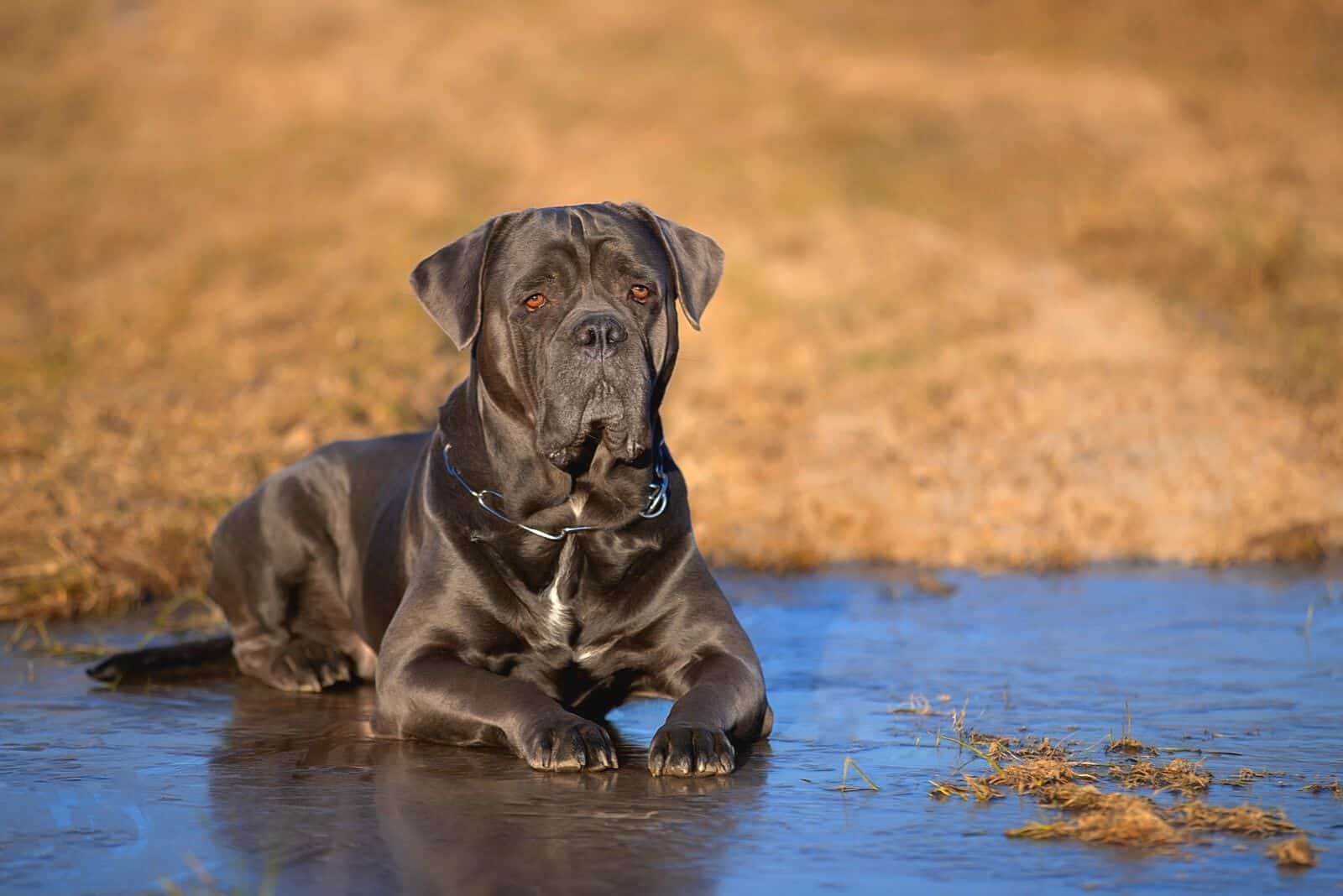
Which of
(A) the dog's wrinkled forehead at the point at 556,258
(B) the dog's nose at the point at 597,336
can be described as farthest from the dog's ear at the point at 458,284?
(B) the dog's nose at the point at 597,336

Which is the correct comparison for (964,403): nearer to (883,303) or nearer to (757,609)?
(883,303)

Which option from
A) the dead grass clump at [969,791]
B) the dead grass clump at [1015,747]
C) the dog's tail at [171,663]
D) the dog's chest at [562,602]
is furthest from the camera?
the dog's tail at [171,663]

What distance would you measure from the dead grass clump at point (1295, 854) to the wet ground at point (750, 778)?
5 cm

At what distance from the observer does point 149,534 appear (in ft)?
28.5

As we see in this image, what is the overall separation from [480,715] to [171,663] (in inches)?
79.5

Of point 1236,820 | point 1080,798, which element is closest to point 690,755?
point 1080,798

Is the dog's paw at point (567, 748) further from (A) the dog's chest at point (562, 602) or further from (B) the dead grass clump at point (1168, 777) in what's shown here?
(B) the dead grass clump at point (1168, 777)

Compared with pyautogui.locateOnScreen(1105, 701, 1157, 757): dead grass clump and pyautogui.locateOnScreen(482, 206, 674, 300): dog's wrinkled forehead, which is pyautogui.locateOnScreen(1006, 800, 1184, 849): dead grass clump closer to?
pyautogui.locateOnScreen(1105, 701, 1157, 757): dead grass clump

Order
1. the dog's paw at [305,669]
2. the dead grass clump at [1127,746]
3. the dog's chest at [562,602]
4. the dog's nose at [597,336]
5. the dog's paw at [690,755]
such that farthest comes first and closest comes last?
the dog's paw at [305,669]
the dog's chest at [562,602]
the dog's nose at [597,336]
the dead grass clump at [1127,746]
the dog's paw at [690,755]

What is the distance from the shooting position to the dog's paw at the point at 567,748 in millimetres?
4797

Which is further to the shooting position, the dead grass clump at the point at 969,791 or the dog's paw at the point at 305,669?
the dog's paw at the point at 305,669

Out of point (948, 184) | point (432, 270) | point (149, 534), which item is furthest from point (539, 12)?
point (432, 270)

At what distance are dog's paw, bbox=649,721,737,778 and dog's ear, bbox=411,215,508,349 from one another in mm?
1530

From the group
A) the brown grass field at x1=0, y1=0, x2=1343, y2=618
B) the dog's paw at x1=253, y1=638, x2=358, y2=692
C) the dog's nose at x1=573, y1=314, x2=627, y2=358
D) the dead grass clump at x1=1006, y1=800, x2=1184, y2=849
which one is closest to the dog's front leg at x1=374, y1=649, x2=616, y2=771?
the dog's nose at x1=573, y1=314, x2=627, y2=358
